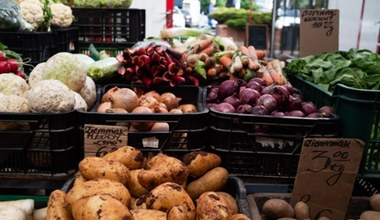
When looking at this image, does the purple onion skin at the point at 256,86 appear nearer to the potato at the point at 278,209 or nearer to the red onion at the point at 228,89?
the red onion at the point at 228,89

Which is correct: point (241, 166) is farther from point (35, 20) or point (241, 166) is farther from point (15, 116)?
point (35, 20)

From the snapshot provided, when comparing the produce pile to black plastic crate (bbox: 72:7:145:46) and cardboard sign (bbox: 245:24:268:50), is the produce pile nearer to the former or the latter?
black plastic crate (bbox: 72:7:145:46)

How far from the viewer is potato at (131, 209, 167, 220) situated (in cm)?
118

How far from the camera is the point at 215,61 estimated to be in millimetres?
2553

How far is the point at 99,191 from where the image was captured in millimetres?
1236

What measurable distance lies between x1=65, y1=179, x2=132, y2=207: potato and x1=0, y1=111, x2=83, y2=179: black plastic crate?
325mm

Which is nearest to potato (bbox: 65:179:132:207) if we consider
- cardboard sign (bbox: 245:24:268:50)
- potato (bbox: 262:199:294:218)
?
potato (bbox: 262:199:294:218)

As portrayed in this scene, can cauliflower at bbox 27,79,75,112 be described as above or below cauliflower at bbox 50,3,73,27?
below

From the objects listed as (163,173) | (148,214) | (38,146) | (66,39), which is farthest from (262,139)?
(66,39)

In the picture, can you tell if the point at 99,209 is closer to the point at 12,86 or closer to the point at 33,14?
the point at 12,86

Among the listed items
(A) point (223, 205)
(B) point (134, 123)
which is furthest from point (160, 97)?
(A) point (223, 205)

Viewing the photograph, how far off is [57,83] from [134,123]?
362 mm

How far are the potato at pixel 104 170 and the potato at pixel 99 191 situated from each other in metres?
0.05

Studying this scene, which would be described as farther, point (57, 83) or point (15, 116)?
point (57, 83)
